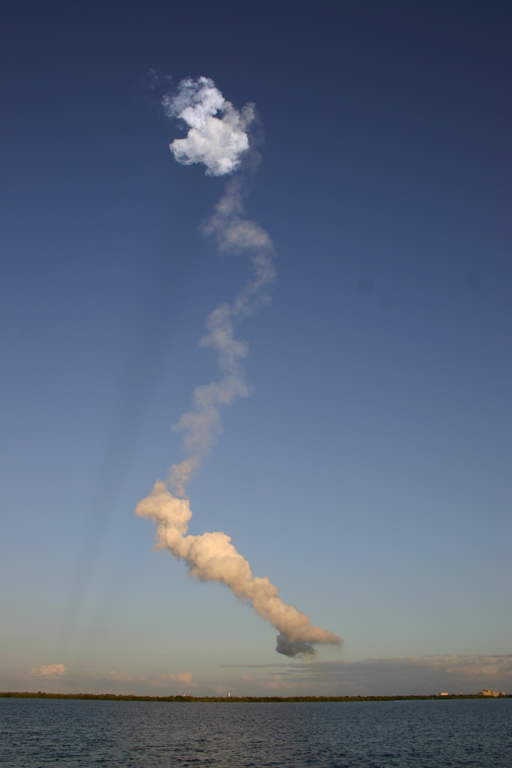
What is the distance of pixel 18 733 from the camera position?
12250 cm

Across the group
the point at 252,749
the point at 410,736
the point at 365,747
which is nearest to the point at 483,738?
the point at 410,736

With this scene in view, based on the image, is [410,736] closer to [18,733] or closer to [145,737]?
[145,737]

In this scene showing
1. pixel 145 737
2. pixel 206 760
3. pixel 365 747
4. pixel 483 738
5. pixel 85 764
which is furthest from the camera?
pixel 483 738

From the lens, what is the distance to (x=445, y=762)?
272 ft

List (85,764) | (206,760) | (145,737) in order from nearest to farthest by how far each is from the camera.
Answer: (85,764) → (206,760) → (145,737)

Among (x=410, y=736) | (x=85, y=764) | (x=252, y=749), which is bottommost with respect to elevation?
(x=410, y=736)

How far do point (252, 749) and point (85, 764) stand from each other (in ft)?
119

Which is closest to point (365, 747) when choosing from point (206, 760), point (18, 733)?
point (206, 760)

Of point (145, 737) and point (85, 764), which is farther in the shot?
point (145, 737)

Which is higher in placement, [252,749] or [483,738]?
[252,749]

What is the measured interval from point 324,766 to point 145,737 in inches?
2307

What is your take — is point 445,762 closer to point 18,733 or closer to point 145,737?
point 145,737

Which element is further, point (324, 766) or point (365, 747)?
point (365, 747)

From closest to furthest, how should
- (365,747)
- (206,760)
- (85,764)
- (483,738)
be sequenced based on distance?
1. (85,764)
2. (206,760)
3. (365,747)
4. (483,738)
